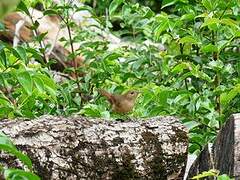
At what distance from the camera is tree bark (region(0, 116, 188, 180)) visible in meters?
1.86

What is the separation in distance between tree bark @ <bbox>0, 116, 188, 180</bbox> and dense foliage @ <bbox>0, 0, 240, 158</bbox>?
0.56ft

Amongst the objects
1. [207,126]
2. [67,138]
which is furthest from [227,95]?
[67,138]

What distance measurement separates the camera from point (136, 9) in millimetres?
3104

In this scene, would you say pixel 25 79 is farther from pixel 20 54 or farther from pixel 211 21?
pixel 211 21

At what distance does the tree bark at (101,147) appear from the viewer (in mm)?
1863

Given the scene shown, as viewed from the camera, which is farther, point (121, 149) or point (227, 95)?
point (227, 95)

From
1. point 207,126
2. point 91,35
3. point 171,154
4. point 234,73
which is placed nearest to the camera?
point 171,154

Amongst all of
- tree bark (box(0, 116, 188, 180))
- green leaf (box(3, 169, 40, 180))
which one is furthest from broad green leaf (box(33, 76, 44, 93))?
green leaf (box(3, 169, 40, 180))

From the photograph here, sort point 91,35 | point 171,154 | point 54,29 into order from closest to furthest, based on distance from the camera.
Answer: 1. point 171,154
2. point 91,35
3. point 54,29

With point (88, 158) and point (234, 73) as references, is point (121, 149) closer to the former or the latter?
point (88, 158)

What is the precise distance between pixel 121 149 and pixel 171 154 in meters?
0.21

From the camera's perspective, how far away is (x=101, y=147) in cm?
196

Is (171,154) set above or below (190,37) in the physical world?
below

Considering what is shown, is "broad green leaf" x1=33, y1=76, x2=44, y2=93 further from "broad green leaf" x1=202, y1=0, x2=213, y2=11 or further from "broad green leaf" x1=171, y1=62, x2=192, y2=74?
"broad green leaf" x1=202, y1=0, x2=213, y2=11
